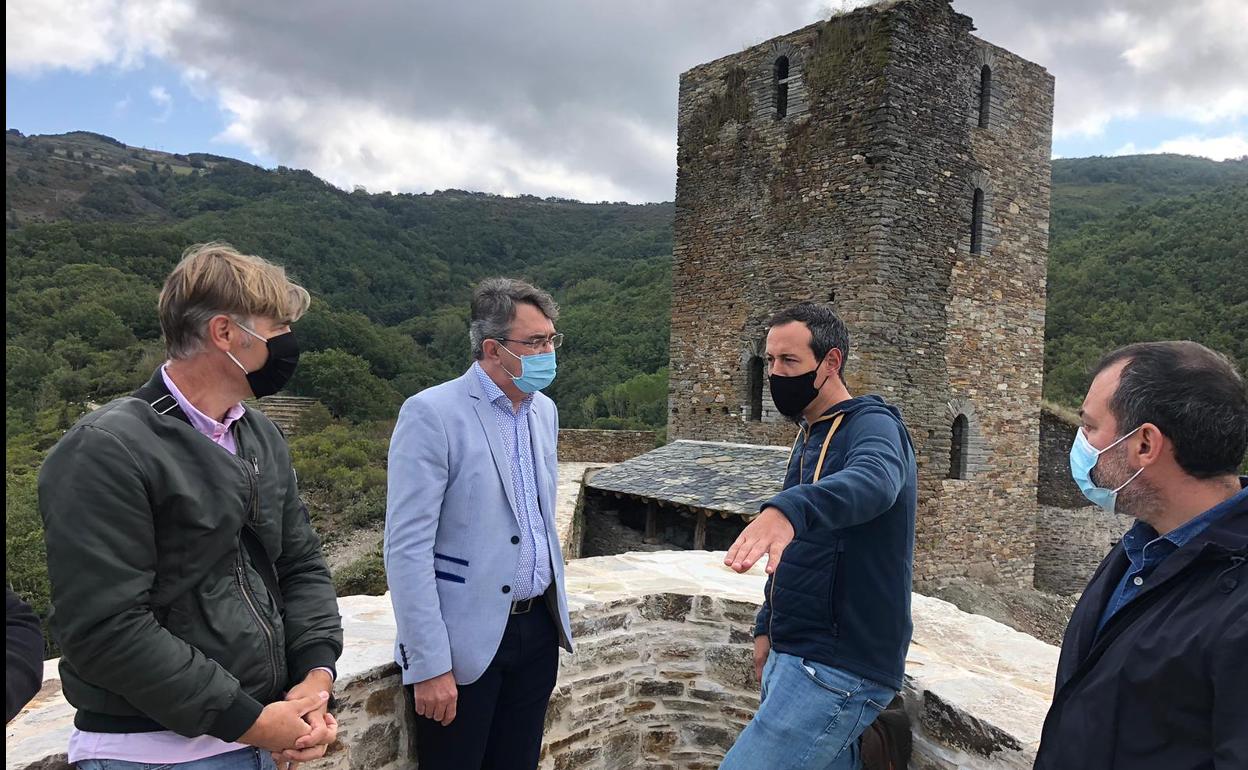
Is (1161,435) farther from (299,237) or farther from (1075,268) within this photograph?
(299,237)

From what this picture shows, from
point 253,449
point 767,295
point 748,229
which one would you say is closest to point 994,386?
point 767,295

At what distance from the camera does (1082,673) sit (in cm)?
140

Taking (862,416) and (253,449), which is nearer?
(253,449)

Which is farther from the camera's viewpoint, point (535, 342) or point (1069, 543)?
point (1069, 543)

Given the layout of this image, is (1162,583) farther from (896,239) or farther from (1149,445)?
(896,239)

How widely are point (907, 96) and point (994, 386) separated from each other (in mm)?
4161

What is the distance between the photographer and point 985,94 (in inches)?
411

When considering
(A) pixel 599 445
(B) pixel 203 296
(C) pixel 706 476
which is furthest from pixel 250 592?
(A) pixel 599 445

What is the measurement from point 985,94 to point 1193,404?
1066 centimetres

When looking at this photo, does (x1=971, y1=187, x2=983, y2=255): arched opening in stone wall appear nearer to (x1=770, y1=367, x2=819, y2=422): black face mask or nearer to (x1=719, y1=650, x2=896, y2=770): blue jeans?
(x1=770, y1=367, x2=819, y2=422): black face mask

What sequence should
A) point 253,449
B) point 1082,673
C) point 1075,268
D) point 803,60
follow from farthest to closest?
point 1075,268 < point 803,60 < point 253,449 < point 1082,673

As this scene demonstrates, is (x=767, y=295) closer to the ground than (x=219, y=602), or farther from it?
farther from it

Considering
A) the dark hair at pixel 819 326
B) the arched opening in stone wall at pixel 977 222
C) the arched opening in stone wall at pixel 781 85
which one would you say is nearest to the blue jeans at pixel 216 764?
the dark hair at pixel 819 326

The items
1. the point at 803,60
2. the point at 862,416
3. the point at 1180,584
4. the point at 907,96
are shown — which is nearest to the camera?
the point at 1180,584
